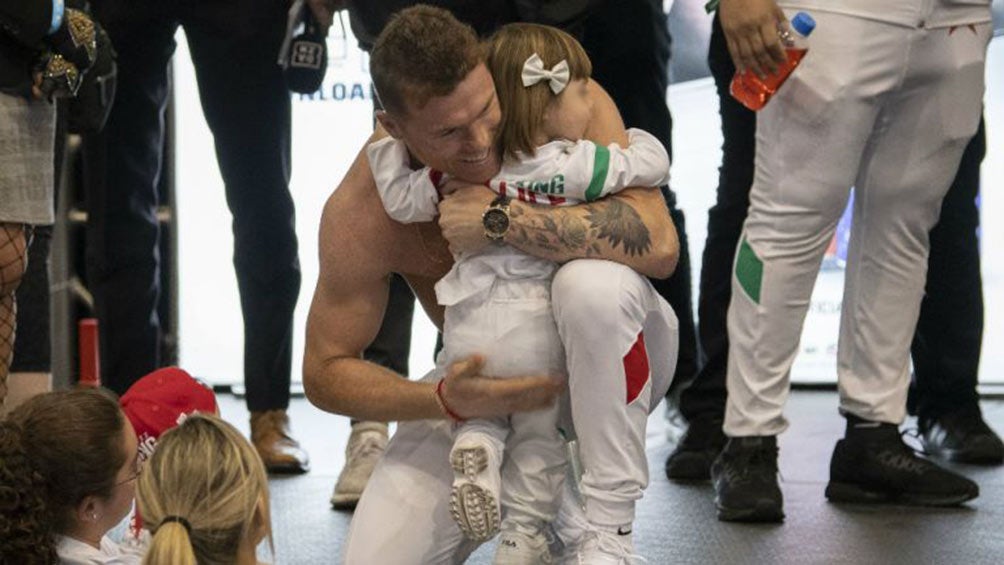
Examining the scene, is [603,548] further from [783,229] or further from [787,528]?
[783,229]

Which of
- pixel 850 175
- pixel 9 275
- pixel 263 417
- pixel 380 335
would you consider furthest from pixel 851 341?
pixel 9 275

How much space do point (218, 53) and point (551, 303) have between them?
1613mm

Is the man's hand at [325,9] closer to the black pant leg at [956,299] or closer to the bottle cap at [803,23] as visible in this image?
the bottle cap at [803,23]

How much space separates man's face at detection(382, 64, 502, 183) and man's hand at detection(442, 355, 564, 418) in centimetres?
28

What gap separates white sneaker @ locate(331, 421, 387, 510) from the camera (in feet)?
12.2

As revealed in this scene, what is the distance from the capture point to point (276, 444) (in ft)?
13.6

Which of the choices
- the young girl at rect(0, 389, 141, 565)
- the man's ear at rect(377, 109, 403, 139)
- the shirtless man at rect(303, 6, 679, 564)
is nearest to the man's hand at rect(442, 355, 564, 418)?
the shirtless man at rect(303, 6, 679, 564)

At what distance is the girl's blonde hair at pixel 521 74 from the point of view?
271 cm

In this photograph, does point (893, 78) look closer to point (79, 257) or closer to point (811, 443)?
point (811, 443)

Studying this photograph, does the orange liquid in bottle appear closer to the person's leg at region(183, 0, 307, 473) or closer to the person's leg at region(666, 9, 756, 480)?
the person's leg at region(666, 9, 756, 480)

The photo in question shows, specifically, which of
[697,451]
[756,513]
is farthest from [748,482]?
[697,451]

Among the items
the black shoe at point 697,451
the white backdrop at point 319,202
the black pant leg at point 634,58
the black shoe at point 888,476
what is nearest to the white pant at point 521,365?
the black shoe at point 888,476

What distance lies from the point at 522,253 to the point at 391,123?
0.27 metres

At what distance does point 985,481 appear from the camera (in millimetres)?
3846
